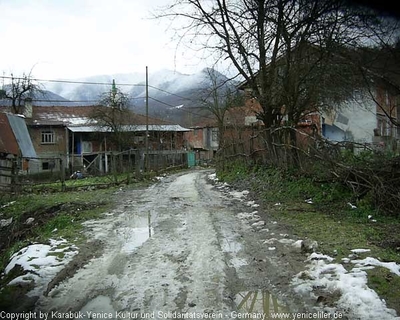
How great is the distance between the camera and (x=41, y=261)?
5449mm

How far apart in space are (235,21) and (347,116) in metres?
14.9

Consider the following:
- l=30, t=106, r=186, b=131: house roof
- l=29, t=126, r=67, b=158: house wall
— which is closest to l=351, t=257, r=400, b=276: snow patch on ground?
l=30, t=106, r=186, b=131: house roof

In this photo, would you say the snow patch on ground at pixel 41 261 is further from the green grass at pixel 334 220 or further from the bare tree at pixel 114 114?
the bare tree at pixel 114 114

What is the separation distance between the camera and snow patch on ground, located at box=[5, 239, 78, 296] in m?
4.78

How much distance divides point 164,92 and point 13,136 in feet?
64.2

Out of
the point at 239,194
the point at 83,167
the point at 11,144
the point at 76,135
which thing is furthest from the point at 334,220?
the point at 76,135

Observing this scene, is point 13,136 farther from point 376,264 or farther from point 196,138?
point 196,138

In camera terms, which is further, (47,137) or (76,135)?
(76,135)

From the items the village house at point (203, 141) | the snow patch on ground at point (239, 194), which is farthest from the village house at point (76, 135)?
the snow patch on ground at point (239, 194)

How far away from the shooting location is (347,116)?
26062 mm

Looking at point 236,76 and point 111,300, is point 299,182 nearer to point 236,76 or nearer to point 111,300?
point 236,76

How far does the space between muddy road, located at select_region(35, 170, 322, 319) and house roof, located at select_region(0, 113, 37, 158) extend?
35.4 feet

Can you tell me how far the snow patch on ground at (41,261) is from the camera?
4.78 meters

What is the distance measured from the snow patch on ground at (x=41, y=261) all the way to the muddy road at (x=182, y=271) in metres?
0.24
